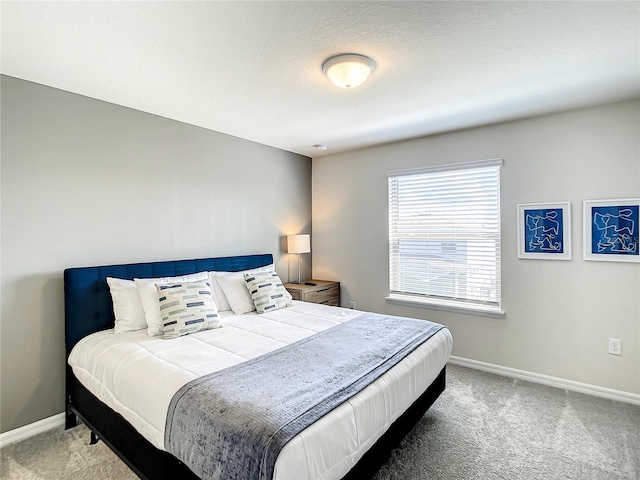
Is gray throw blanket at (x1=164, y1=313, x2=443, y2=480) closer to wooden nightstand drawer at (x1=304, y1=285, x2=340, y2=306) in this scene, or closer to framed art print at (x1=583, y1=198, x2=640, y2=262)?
wooden nightstand drawer at (x1=304, y1=285, x2=340, y2=306)

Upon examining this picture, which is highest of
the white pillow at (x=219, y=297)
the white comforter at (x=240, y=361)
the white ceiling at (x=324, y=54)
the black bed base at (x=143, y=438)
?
the white ceiling at (x=324, y=54)

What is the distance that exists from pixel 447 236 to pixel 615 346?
1714 millimetres

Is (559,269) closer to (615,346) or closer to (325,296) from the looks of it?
(615,346)

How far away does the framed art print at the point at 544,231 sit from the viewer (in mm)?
3010

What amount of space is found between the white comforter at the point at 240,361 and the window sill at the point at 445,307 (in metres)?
1.10

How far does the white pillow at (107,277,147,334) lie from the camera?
2539mm

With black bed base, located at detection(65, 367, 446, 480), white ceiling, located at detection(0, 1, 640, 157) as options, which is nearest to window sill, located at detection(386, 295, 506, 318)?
black bed base, located at detection(65, 367, 446, 480)

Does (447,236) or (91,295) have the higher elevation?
(447,236)

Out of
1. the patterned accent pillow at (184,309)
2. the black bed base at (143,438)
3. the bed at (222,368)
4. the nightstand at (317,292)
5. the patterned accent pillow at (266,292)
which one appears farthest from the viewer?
the nightstand at (317,292)

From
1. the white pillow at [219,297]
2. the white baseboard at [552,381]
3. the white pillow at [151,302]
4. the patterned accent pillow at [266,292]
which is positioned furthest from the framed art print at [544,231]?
the white pillow at [151,302]

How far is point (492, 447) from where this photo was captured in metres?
2.19

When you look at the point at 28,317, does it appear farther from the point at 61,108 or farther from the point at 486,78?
the point at 486,78

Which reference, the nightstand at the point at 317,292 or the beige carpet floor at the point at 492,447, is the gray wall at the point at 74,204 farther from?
the nightstand at the point at 317,292

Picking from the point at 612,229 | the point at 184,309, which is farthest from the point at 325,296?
the point at 612,229
